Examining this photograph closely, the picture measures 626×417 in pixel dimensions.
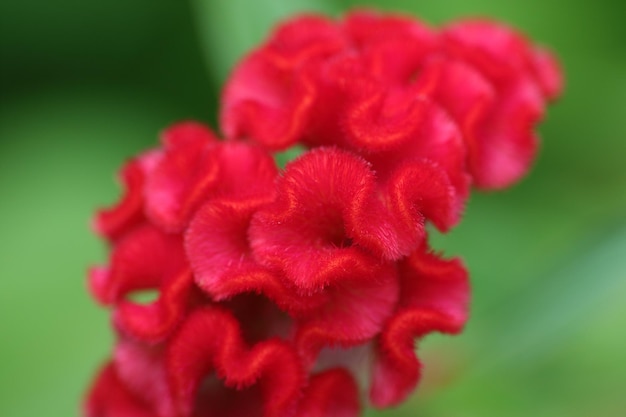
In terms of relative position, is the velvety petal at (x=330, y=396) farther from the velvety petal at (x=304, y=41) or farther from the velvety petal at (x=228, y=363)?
the velvety petal at (x=304, y=41)

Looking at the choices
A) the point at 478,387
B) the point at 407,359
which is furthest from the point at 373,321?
the point at 478,387

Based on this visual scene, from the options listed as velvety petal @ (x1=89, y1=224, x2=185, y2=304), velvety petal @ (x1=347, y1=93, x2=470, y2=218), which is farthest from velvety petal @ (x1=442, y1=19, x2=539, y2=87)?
velvety petal @ (x1=89, y1=224, x2=185, y2=304)

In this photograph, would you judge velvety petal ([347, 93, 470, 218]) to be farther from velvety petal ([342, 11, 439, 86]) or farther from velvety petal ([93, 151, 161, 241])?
velvety petal ([93, 151, 161, 241])

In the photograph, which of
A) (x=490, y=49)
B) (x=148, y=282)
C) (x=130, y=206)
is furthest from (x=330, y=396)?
(x=490, y=49)

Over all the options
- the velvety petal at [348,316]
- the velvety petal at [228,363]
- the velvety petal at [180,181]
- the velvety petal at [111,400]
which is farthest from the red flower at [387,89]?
the velvety petal at [111,400]

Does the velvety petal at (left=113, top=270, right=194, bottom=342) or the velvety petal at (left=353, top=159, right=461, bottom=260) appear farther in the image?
the velvety petal at (left=113, top=270, right=194, bottom=342)

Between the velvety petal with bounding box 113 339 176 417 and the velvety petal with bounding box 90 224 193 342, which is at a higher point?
the velvety petal with bounding box 90 224 193 342

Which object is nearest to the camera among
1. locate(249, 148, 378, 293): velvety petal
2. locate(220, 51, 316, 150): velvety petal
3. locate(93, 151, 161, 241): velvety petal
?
locate(249, 148, 378, 293): velvety petal

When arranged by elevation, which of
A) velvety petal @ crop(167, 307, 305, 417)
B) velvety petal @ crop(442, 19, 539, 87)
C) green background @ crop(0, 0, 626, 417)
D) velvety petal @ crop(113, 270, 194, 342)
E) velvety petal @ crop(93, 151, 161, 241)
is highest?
velvety petal @ crop(442, 19, 539, 87)
